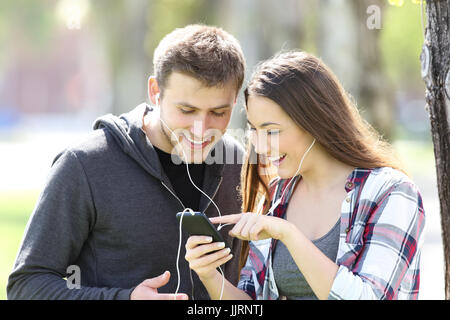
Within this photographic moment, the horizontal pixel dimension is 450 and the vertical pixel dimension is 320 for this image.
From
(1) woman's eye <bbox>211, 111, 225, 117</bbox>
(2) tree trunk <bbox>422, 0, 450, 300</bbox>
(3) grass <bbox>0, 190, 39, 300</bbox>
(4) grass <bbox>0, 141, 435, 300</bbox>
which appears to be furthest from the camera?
(4) grass <bbox>0, 141, 435, 300</bbox>

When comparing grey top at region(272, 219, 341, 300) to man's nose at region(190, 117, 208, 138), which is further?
man's nose at region(190, 117, 208, 138)

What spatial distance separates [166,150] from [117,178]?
361mm

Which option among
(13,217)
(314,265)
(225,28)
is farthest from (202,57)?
(225,28)

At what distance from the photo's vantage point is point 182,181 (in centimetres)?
377

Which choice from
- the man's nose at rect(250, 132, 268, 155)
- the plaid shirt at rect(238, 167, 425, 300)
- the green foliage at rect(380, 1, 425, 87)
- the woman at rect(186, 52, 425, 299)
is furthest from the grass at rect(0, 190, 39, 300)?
the green foliage at rect(380, 1, 425, 87)

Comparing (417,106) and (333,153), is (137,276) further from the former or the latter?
(417,106)

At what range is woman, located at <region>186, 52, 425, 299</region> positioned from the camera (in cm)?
291

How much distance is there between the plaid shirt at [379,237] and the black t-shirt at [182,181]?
0.95 meters

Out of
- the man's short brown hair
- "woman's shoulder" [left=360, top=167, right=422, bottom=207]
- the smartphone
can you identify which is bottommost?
the smartphone

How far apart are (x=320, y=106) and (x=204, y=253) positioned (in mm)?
890

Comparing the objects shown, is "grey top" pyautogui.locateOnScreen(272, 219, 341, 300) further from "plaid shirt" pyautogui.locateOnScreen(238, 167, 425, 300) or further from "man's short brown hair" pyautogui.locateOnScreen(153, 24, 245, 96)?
"man's short brown hair" pyautogui.locateOnScreen(153, 24, 245, 96)

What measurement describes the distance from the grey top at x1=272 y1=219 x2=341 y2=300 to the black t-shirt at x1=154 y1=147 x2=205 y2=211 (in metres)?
0.66
